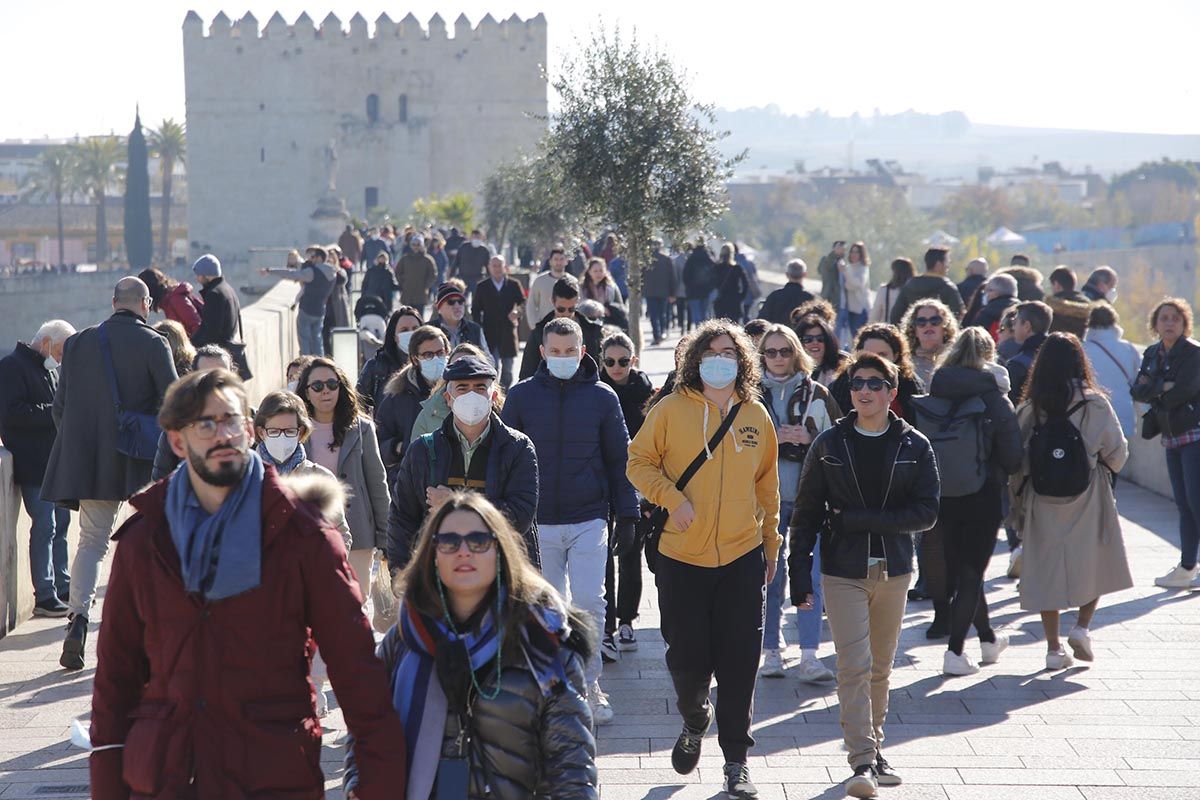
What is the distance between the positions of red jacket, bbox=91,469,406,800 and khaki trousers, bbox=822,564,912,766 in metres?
2.68

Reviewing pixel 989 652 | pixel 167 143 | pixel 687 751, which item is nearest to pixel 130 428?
pixel 687 751

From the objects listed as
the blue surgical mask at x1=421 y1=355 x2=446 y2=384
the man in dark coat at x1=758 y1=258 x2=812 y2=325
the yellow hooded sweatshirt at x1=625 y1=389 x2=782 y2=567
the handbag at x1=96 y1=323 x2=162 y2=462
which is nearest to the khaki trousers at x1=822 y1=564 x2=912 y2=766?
the yellow hooded sweatshirt at x1=625 y1=389 x2=782 y2=567

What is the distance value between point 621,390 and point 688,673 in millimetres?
2706

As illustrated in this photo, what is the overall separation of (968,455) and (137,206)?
77.5 metres

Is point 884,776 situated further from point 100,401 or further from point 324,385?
point 100,401

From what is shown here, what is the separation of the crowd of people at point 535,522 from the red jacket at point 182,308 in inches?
17.9

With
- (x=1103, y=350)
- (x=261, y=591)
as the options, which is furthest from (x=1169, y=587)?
(x=261, y=591)

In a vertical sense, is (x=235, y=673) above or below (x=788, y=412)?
below

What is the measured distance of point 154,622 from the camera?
3.31 m

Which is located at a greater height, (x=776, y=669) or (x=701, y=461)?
(x=701, y=461)

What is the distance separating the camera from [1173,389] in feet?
30.4

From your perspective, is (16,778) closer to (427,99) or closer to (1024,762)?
(1024,762)

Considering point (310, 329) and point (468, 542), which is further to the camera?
point (310, 329)

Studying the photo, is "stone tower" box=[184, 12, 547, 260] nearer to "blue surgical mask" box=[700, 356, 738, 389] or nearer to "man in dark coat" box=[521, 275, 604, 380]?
"man in dark coat" box=[521, 275, 604, 380]
